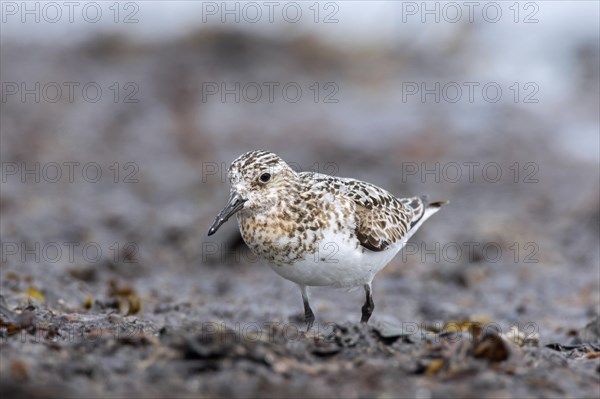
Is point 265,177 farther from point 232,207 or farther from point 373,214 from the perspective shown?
point 373,214

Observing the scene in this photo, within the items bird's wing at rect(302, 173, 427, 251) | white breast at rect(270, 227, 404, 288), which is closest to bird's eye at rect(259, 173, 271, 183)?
bird's wing at rect(302, 173, 427, 251)

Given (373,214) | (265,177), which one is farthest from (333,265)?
(265,177)

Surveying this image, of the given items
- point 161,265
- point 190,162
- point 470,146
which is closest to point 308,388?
point 161,265

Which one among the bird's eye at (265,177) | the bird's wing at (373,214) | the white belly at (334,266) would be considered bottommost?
the white belly at (334,266)

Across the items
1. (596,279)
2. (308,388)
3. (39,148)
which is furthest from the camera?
(39,148)

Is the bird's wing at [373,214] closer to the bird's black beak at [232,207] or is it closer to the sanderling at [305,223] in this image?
the sanderling at [305,223]

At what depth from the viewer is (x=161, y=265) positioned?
1087 centimetres

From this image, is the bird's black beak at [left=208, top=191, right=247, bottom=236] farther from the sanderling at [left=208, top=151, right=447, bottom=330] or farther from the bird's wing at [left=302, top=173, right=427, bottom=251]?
the bird's wing at [left=302, top=173, right=427, bottom=251]

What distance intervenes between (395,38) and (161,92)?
6.05 m

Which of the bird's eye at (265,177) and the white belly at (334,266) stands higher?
the bird's eye at (265,177)

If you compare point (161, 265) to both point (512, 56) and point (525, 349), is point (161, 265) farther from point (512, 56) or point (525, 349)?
point (512, 56)

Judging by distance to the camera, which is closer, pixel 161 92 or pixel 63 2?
pixel 161 92

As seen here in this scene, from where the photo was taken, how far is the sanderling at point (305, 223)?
6504 mm

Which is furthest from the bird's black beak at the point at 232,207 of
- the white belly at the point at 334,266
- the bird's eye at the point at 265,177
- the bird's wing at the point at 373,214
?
the bird's wing at the point at 373,214
